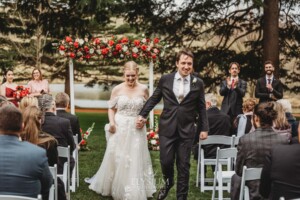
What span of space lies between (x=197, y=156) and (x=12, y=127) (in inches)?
177

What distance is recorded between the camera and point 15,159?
3.53 m

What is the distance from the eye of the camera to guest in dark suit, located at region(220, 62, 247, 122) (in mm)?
9234

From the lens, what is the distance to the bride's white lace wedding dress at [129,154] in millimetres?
6723

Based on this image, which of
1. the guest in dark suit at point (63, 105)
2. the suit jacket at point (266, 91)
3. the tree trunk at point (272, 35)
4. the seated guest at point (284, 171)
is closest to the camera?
the seated guest at point (284, 171)

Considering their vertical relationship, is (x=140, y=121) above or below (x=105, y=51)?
below

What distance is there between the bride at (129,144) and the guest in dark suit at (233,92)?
112 inches

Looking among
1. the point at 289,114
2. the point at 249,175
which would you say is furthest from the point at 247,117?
the point at 249,175

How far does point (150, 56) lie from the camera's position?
35.8ft

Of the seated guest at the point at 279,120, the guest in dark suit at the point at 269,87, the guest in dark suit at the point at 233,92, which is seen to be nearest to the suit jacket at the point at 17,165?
the seated guest at the point at 279,120

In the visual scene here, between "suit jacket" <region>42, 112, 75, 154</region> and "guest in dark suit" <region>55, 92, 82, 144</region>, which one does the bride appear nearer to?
"guest in dark suit" <region>55, 92, 82, 144</region>

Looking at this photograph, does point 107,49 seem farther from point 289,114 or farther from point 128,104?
point 289,114

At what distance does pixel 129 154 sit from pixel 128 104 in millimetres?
687

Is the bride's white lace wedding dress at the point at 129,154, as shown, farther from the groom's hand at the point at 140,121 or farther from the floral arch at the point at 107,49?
the floral arch at the point at 107,49

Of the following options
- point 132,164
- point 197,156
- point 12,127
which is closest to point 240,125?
point 197,156
